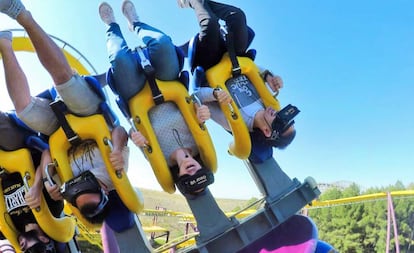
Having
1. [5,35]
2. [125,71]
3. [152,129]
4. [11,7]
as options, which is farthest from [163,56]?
[5,35]

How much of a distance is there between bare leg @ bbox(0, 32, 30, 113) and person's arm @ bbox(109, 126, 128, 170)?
0.31 meters

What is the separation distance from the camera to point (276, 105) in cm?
145

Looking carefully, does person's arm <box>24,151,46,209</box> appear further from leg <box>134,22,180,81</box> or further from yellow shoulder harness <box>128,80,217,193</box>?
leg <box>134,22,180,81</box>

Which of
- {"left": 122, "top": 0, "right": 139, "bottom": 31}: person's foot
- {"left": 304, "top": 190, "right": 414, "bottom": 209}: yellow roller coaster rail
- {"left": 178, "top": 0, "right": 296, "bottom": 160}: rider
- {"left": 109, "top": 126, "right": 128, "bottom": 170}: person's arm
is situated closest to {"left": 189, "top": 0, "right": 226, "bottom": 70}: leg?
{"left": 178, "top": 0, "right": 296, "bottom": 160}: rider

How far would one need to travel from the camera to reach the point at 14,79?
1350 millimetres

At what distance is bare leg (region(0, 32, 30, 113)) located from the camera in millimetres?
1313

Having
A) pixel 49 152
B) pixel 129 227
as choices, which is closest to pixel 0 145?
pixel 49 152

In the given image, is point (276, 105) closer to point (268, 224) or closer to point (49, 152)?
point (268, 224)

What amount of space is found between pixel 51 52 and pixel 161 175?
0.51 m

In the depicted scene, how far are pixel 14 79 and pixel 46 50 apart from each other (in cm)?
20

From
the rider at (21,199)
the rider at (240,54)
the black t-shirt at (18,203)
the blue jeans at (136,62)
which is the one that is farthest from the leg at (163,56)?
the black t-shirt at (18,203)

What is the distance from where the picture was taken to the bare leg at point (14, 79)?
1.31 metres

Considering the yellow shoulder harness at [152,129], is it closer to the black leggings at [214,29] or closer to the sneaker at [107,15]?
the black leggings at [214,29]

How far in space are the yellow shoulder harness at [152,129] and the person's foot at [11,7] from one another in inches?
16.7
